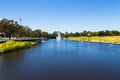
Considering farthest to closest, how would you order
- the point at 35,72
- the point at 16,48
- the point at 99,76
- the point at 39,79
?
the point at 16,48 < the point at 35,72 < the point at 99,76 < the point at 39,79

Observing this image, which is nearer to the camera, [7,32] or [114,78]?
[114,78]

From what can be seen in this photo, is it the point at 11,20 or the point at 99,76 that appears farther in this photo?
the point at 11,20

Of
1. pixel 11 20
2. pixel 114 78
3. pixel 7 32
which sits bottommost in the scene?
pixel 114 78

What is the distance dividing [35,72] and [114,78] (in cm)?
1209

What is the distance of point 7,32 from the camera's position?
11488 centimetres

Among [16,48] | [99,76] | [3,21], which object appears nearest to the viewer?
[99,76]

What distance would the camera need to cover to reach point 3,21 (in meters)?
110

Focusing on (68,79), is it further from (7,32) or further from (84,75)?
(7,32)

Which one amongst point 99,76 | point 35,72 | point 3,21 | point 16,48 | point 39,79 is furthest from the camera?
point 3,21

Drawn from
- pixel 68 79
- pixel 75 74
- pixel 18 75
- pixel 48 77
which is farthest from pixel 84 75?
pixel 18 75

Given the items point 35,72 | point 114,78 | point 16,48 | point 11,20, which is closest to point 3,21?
point 11,20

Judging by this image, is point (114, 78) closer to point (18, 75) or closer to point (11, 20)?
point (18, 75)

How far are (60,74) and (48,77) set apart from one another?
99.8 inches

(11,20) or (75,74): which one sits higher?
(11,20)
